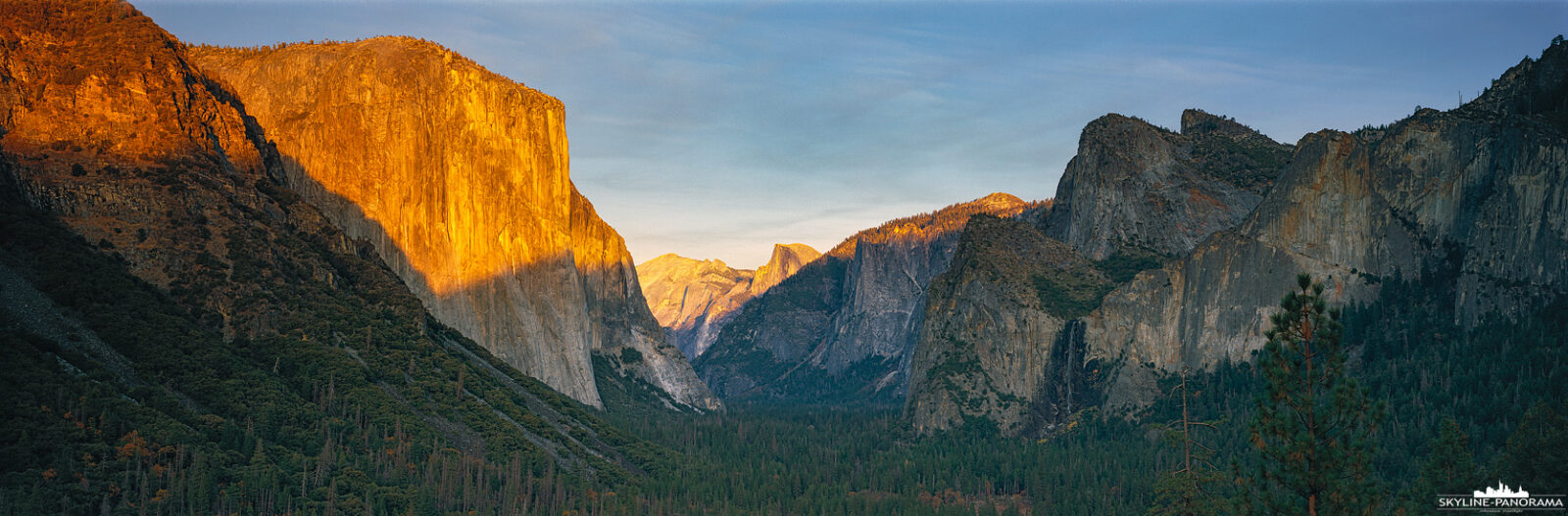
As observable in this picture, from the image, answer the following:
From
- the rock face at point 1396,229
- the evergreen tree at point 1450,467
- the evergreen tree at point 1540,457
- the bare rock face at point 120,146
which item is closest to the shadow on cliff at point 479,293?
the bare rock face at point 120,146

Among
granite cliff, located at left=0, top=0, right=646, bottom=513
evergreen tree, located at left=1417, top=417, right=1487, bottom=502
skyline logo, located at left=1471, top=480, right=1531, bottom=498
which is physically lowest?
skyline logo, located at left=1471, top=480, right=1531, bottom=498

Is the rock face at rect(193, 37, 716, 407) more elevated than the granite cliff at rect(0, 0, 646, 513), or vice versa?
the rock face at rect(193, 37, 716, 407)

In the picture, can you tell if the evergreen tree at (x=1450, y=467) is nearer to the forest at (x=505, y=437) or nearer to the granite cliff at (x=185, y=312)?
the forest at (x=505, y=437)

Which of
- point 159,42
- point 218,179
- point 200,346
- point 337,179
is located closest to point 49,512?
point 200,346

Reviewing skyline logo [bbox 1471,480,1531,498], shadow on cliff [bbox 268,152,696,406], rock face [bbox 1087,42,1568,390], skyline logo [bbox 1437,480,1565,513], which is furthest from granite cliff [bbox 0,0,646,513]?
rock face [bbox 1087,42,1568,390]

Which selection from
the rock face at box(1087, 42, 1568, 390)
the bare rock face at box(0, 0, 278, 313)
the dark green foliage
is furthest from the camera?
the rock face at box(1087, 42, 1568, 390)

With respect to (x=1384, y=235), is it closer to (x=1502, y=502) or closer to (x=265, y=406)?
(x=1502, y=502)

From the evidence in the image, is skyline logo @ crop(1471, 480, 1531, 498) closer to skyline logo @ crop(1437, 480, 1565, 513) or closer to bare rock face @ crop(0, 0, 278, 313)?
skyline logo @ crop(1437, 480, 1565, 513)

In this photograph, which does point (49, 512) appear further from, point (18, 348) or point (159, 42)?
point (159, 42)
